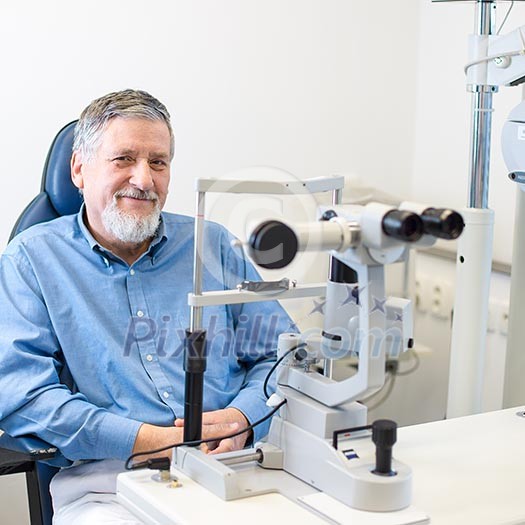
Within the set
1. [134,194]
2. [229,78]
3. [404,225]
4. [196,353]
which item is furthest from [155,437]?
[229,78]

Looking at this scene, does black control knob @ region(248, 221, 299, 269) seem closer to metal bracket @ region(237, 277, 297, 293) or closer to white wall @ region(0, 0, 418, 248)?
metal bracket @ region(237, 277, 297, 293)

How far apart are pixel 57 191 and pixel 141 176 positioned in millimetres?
236

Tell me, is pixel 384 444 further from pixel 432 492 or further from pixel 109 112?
pixel 109 112

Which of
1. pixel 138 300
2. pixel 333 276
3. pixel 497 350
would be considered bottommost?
pixel 497 350

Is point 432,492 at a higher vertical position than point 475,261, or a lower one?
lower

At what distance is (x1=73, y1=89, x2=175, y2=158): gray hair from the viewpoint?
1.87 meters

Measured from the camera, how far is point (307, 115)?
2.83 m

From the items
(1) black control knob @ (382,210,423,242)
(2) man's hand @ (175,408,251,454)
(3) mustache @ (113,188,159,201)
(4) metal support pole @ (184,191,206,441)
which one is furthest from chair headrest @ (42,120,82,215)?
(1) black control knob @ (382,210,423,242)

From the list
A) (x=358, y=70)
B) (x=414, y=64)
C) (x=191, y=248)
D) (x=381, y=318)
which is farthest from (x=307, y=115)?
(x=381, y=318)

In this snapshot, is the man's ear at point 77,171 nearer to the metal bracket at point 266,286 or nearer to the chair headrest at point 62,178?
the chair headrest at point 62,178

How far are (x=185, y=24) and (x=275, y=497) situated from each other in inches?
65.0

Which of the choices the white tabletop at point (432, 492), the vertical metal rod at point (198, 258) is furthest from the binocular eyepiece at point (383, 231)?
the white tabletop at point (432, 492)

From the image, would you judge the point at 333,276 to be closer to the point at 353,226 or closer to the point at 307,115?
the point at 353,226

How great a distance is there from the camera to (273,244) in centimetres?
115
